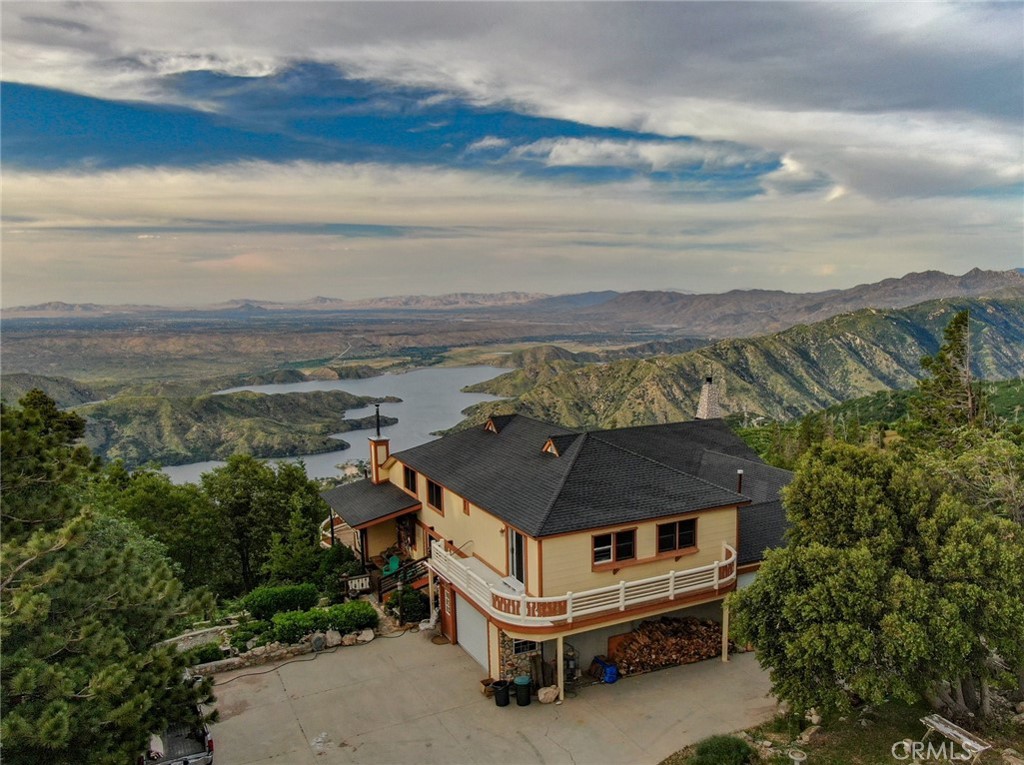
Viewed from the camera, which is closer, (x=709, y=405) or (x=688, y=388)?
(x=709, y=405)

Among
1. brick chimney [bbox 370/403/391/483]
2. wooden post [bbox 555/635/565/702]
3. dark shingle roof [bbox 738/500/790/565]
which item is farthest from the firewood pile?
brick chimney [bbox 370/403/391/483]

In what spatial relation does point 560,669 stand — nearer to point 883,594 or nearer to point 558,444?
point 558,444

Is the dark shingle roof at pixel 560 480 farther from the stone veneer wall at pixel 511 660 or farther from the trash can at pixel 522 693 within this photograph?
the trash can at pixel 522 693

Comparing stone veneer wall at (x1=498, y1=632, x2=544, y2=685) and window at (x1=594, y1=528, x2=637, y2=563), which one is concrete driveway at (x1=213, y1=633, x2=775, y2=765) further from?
window at (x1=594, y1=528, x2=637, y2=563)

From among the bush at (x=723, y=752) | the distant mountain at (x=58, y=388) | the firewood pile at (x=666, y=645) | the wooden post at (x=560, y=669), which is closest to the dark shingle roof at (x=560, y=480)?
the wooden post at (x=560, y=669)

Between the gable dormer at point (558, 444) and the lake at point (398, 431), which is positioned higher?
the gable dormer at point (558, 444)

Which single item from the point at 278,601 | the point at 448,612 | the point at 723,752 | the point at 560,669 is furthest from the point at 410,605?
the point at 723,752
